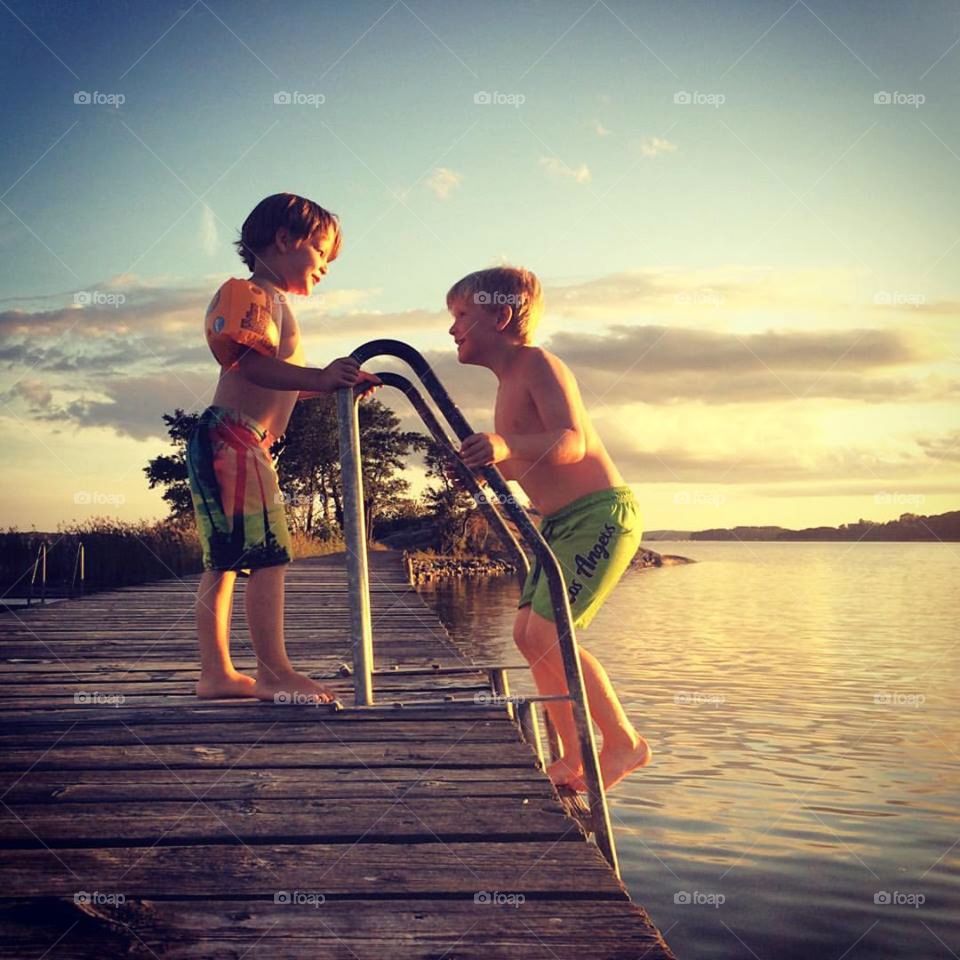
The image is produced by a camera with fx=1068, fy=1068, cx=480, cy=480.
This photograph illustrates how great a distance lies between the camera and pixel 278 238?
12.2ft

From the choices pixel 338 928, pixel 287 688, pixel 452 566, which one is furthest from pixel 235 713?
pixel 452 566

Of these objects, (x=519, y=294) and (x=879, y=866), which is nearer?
(x=519, y=294)

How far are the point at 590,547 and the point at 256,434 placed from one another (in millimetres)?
1193

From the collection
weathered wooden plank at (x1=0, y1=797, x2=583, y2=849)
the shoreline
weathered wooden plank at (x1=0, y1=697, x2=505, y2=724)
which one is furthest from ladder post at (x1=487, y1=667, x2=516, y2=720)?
the shoreline

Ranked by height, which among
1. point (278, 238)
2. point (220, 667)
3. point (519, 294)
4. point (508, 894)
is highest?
point (278, 238)

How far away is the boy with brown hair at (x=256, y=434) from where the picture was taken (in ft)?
11.4

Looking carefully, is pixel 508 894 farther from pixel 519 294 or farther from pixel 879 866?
pixel 879 866

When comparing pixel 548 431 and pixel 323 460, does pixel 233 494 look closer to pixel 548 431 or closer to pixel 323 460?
pixel 548 431

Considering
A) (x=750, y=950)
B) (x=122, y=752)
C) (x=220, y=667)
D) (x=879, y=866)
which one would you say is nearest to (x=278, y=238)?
(x=220, y=667)

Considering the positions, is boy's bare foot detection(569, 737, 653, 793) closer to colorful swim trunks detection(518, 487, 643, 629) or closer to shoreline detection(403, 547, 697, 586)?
colorful swim trunks detection(518, 487, 643, 629)

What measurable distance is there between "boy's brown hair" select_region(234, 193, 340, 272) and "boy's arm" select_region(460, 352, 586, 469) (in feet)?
3.38

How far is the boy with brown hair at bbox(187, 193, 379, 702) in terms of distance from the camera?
3.48 meters

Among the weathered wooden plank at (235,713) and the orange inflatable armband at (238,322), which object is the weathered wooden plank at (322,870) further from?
the orange inflatable armband at (238,322)

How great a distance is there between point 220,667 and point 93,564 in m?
18.4
